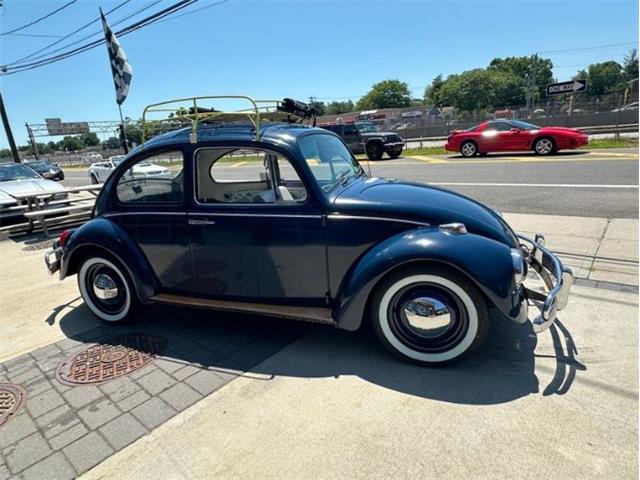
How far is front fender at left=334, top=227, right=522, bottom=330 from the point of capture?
2594 mm

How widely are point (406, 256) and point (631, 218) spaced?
5495 mm

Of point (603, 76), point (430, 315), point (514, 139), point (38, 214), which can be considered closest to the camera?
point (430, 315)

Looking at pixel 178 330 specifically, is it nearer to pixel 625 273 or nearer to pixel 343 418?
pixel 343 418

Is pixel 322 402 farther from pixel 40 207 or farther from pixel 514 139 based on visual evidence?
pixel 514 139

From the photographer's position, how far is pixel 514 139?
14820mm

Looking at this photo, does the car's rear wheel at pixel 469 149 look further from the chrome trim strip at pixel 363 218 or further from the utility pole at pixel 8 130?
the utility pole at pixel 8 130

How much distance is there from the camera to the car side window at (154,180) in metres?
3.38

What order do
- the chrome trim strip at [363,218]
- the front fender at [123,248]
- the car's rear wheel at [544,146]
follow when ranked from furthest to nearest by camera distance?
the car's rear wheel at [544,146] → the front fender at [123,248] → the chrome trim strip at [363,218]

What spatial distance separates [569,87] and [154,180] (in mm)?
21920

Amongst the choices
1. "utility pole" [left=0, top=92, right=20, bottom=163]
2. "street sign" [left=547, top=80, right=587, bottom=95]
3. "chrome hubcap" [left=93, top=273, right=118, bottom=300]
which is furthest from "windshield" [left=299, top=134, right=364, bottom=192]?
"utility pole" [left=0, top=92, right=20, bottom=163]

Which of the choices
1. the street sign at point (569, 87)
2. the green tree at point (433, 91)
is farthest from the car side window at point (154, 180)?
the green tree at point (433, 91)

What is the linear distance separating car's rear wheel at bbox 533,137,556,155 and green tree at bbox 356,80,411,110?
352 feet

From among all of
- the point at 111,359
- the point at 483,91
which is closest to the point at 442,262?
the point at 111,359

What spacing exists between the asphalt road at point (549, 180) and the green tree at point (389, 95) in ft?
355
